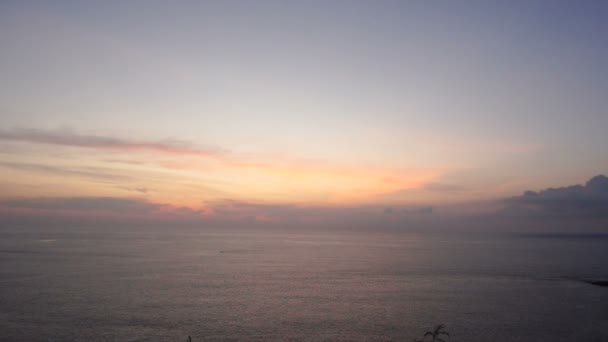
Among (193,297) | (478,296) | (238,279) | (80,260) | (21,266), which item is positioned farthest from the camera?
(80,260)

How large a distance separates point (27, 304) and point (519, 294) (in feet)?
264

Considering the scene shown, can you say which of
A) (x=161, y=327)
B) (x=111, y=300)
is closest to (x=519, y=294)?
(x=161, y=327)

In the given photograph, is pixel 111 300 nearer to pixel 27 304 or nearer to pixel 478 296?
pixel 27 304

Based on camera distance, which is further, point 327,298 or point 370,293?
point 370,293

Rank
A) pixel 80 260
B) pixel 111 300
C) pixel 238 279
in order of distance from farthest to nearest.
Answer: pixel 80 260 → pixel 238 279 → pixel 111 300

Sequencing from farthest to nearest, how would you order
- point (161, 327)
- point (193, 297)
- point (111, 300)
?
point (193, 297)
point (111, 300)
point (161, 327)

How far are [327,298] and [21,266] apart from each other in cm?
7985

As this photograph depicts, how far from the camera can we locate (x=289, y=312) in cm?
6119

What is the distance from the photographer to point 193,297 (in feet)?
231

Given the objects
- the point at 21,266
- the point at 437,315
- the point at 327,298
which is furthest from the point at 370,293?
the point at 21,266

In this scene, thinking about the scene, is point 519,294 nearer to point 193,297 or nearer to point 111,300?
point 193,297

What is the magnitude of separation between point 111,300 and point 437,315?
159 ft

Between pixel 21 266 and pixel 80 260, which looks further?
pixel 80 260

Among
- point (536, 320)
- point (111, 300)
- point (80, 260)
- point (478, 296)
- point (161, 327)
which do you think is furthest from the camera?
point (80, 260)
